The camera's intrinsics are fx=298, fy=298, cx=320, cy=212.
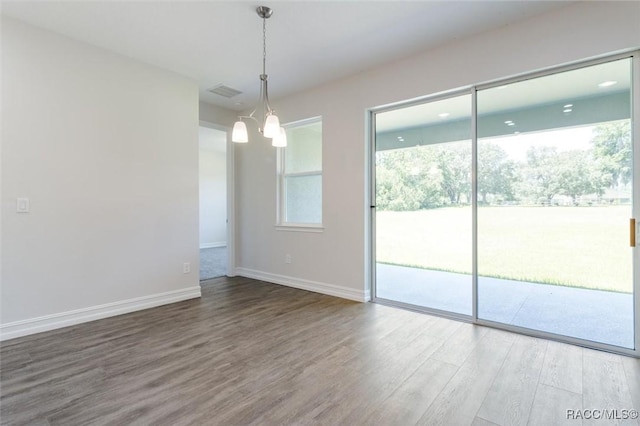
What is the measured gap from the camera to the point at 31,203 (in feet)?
8.95

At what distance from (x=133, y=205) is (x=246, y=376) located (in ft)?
Answer: 7.95

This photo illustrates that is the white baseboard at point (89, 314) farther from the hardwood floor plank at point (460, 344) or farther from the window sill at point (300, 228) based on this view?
the hardwood floor plank at point (460, 344)

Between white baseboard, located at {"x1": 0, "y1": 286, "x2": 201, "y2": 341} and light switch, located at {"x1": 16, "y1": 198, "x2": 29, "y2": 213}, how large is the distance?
992 mm

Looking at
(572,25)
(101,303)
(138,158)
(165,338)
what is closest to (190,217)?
(138,158)

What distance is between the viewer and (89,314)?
9.98 ft

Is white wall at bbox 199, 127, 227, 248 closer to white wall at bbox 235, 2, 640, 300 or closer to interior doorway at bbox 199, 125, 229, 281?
interior doorway at bbox 199, 125, 229, 281

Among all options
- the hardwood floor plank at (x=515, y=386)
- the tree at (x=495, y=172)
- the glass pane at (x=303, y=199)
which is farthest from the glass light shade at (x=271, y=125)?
the hardwood floor plank at (x=515, y=386)

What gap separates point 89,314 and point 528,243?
438 centimetres

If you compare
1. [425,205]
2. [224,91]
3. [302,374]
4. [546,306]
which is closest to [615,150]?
[546,306]

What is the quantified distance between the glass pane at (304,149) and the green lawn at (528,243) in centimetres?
144

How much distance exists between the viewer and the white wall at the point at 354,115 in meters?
2.42

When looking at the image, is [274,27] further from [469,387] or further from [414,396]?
[469,387]

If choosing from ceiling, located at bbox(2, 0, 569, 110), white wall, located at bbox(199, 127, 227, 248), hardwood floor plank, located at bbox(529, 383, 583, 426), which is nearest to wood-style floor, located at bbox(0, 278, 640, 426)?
hardwood floor plank, located at bbox(529, 383, 583, 426)

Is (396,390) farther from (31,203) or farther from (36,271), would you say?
(31,203)
